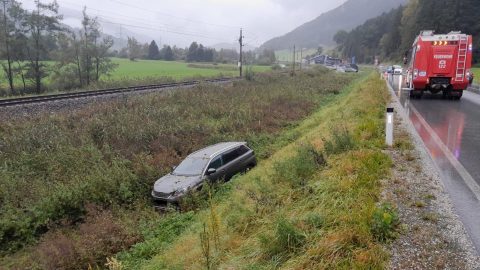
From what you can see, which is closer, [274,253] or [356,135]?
[274,253]

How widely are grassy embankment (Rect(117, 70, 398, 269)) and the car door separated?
2796 millimetres

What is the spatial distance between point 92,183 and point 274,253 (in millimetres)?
8399

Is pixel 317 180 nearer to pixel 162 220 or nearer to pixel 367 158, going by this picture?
pixel 367 158

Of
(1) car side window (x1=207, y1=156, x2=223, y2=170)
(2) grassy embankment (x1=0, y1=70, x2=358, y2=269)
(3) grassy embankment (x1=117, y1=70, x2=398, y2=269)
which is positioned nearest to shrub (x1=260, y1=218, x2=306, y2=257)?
(3) grassy embankment (x1=117, y1=70, x2=398, y2=269)

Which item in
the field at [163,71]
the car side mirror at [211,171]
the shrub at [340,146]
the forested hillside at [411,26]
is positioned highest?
the forested hillside at [411,26]

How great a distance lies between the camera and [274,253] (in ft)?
15.5

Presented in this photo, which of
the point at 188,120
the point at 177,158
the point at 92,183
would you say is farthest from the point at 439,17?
the point at 92,183

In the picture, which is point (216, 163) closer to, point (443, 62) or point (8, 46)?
point (443, 62)

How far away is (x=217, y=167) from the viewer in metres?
12.3

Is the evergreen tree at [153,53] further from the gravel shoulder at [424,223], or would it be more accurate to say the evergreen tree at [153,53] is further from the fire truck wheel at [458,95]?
the gravel shoulder at [424,223]

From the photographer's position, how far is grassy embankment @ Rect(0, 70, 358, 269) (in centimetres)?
908

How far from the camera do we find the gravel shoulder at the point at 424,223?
13.1 ft

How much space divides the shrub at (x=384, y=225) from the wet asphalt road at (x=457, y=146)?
0.93 meters

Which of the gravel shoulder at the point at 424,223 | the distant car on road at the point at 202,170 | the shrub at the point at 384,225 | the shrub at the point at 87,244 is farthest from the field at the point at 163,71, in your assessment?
the shrub at the point at 384,225
